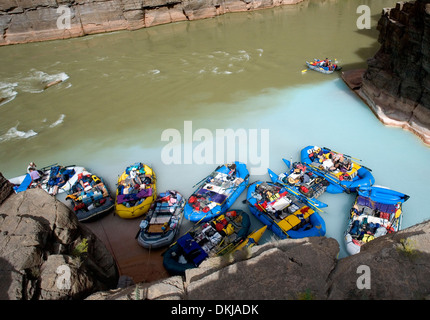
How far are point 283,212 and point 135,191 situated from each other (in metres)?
6.98

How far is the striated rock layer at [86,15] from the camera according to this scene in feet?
109

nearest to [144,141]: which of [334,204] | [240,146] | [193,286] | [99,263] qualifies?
[240,146]

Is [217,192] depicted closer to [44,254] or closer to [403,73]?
[44,254]

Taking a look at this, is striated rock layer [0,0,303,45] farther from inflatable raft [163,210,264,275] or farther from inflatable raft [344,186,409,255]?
inflatable raft [344,186,409,255]

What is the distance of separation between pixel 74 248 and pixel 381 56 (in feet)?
67.6

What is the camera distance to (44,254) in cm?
616

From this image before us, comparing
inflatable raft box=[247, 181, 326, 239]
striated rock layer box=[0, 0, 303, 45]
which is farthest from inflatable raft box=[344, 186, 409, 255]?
striated rock layer box=[0, 0, 303, 45]

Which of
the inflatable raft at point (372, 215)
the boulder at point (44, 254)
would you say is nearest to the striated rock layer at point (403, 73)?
the inflatable raft at point (372, 215)

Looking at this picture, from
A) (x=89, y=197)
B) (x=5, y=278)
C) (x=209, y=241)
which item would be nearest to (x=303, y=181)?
(x=209, y=241)

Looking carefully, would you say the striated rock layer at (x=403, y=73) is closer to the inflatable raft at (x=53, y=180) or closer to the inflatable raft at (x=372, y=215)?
the inflatable raft at (x=372, y=215)

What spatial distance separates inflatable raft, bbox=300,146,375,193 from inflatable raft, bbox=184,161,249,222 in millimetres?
3343

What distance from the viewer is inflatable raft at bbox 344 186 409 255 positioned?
10.4 meters

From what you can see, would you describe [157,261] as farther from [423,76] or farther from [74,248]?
[423,76]

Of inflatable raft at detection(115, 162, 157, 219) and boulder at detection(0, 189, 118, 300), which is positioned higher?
boulder at detection(0, 189, 118, 300)
